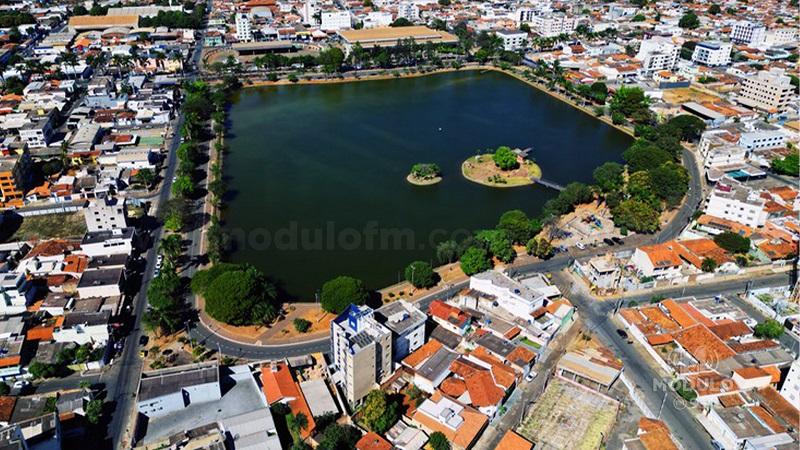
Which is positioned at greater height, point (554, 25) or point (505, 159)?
point (554, 25)

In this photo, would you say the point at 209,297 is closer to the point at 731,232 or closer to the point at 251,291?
the point at 251,291

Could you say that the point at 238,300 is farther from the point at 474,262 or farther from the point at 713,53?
the point at 713,53

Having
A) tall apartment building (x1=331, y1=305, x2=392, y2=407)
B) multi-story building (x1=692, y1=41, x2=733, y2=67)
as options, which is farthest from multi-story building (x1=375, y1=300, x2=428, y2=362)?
multi-story building (x1=692, y1=41, x2=733, y2=67)

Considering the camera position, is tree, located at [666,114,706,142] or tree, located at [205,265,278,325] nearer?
tree, located at [205,265,278,325]

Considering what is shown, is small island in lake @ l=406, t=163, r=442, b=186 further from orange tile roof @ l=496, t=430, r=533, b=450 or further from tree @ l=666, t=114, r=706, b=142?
orange tile roof @ l=496, t=430, r=533, b=450

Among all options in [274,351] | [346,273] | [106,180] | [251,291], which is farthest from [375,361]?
[106,180]

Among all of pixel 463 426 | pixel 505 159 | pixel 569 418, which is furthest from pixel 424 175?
pixel 463 426
